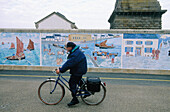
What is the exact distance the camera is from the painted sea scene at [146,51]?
31.5ft

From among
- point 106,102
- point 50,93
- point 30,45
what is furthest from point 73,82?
point 30,45

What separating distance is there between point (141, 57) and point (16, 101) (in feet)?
26.7

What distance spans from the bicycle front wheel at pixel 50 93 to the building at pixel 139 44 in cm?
680

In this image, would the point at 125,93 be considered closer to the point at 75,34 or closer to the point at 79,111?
the point at 79,111

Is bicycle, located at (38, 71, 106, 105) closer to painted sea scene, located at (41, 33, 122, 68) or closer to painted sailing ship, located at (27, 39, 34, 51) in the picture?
painted sea scene, located at (41, 33, 122, 68)

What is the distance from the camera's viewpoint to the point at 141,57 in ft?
32.3

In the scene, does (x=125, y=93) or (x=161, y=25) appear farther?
(x=161, y=25)

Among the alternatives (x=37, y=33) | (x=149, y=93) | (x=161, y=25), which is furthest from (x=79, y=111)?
(x=161, y=25)

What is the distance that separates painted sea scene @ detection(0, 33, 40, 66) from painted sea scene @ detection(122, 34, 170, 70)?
6158 mm

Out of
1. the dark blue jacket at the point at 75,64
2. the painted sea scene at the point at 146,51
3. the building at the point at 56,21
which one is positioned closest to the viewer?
the dark blue jacket at the point at 75,64

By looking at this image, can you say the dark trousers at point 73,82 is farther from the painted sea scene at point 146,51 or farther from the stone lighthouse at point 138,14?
the stone lighthouse at point 138,14

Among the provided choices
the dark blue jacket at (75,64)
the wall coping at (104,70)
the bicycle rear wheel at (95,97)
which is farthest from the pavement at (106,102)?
the wall coping at (104,70)

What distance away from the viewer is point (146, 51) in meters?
9.79

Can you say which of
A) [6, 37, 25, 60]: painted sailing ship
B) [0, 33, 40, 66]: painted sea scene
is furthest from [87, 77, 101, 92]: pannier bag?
[6, 37, 25, 60]: painted sailing ship
